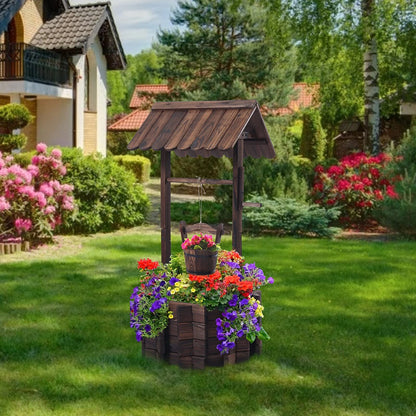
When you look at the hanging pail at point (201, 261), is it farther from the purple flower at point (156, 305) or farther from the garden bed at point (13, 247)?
the garden bed at point (13, 247)

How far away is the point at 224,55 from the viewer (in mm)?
26688

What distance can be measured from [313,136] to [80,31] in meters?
15.4

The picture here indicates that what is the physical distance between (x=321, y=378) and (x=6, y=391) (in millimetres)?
2697

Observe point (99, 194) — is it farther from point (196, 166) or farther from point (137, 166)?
point (137, 166)

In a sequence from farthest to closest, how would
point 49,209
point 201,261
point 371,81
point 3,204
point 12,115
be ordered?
point 371,81 < point 12,115 < point 49,209 < point 3,204 < point 201,261

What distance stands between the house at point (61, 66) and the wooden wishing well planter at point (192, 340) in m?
16.8

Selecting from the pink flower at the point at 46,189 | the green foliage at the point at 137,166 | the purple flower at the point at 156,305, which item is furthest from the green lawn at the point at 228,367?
the green foliage at the point at 137,166

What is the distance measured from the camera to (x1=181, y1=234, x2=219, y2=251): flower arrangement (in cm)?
607

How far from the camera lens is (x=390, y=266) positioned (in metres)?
10.7

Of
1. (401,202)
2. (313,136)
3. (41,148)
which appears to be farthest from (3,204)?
(313,136)

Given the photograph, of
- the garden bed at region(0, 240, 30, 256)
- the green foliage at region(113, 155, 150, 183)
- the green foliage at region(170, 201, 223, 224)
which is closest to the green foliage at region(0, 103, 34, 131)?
the green foliage at region(170, 201, 223, 224)

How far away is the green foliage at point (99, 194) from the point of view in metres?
14.3

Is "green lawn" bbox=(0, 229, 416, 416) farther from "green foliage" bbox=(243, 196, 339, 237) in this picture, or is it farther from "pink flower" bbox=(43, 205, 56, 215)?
"green foliage" bbox=(243, 196, 339, 237)

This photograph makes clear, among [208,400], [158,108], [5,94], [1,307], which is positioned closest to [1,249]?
[1,307]
